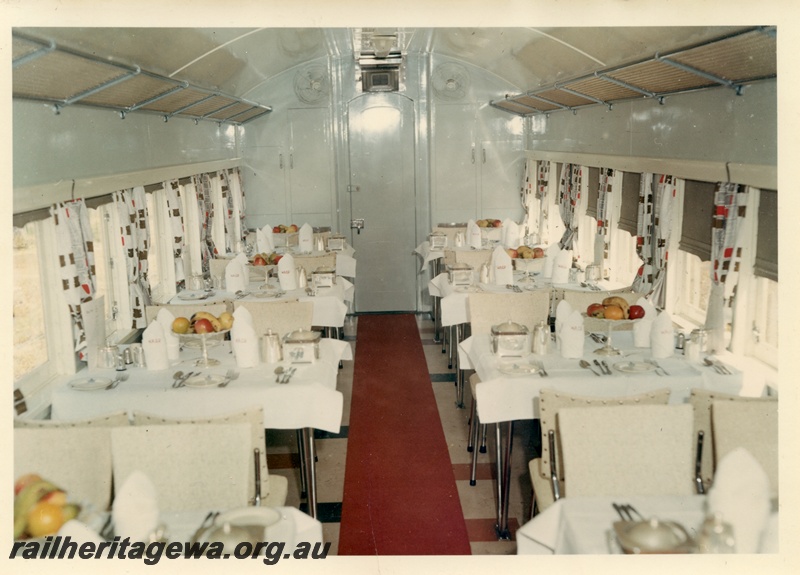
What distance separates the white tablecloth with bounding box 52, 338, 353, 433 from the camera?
4.14 meters

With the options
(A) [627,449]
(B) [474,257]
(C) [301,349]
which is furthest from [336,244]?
(A) [627,449]

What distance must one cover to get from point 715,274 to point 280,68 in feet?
22.0

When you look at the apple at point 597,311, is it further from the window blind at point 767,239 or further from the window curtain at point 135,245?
the window curtain at point 135,245

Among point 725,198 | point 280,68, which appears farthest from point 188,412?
point 280,68

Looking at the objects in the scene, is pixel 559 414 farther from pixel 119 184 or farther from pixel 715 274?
pixel 119 184

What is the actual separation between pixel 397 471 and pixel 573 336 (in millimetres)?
1570

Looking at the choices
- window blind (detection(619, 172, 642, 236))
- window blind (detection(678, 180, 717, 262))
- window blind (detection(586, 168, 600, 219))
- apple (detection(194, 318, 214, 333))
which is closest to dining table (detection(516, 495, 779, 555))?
apple (detection(194, 318, 214, 333))

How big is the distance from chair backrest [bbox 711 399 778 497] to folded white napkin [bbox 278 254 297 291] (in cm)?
448

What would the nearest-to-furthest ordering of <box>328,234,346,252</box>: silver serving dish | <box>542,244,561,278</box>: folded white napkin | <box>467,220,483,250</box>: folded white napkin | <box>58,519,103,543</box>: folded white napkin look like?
<box>58,519,103,543</box>: folded white napkin → <box>542,244,561,278</box>: folded white napkin → <box>467,220,483,250</box>: folded white napkin → <box>328,234,346,252</box>: silver serving dish

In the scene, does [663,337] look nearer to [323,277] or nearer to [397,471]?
[397,471]

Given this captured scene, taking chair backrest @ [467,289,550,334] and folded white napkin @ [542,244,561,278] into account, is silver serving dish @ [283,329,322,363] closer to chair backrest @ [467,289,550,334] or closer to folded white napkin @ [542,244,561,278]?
chair backrest @ [467,289,550,334]

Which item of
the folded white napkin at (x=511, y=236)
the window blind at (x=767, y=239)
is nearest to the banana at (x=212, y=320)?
the window blind at (x=767, y=239)

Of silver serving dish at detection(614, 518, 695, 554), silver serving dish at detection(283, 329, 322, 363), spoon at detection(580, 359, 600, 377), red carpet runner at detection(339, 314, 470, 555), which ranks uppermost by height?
silver serving dish at detection(283, 329, 322, 363)

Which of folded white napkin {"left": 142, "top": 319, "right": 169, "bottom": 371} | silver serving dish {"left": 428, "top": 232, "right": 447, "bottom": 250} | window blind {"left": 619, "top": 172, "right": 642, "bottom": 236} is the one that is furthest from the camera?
silver serving dish {"left": 428, "top": 232, "right": 447, "bottom": 250}
